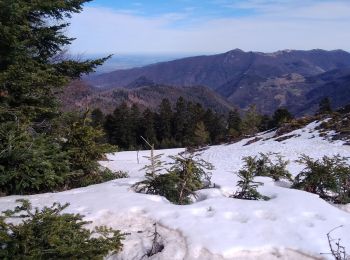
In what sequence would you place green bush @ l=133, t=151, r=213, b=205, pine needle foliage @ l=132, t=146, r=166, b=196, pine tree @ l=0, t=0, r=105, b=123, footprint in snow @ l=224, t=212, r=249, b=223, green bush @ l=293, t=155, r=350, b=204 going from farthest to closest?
pine tree @ l=0, t=0, r=105, b=123 → green bush @ l=293, t=155, r=350, b=204 → pine needle foliage @ l=132, t=146, r=166, b=196 → green bush @ l=133, t=151, r=213, b=205 → footprint in snow @ l=224, t=212, r=249, b=223

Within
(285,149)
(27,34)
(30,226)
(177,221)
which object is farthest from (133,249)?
(285,149)

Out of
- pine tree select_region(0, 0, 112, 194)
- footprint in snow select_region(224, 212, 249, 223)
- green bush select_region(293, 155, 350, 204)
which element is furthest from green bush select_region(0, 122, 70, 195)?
green bush select_region(293, 155, 350, 204)

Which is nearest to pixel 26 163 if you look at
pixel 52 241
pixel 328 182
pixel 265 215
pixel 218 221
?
pixel 52 241

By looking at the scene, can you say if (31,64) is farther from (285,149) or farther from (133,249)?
(285,149)

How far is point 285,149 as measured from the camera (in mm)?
24094

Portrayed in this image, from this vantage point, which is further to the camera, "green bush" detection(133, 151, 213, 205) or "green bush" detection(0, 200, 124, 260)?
"green bush" detection(133, 151, 213, 205)

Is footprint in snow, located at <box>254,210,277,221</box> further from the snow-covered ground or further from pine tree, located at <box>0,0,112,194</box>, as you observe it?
pine tree, located at <box>0,0,112,194</box>

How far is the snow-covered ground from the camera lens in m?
4.40

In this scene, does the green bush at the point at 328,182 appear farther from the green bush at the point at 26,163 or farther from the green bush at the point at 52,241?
the green bush at the point at 26,163

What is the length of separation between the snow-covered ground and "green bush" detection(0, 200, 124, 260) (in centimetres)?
34

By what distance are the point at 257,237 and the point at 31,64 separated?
6.68 m

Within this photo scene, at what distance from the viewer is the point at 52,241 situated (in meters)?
4.05

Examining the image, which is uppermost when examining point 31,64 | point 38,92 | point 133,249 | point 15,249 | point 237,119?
point 31,64

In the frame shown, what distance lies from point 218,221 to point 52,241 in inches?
83.5
